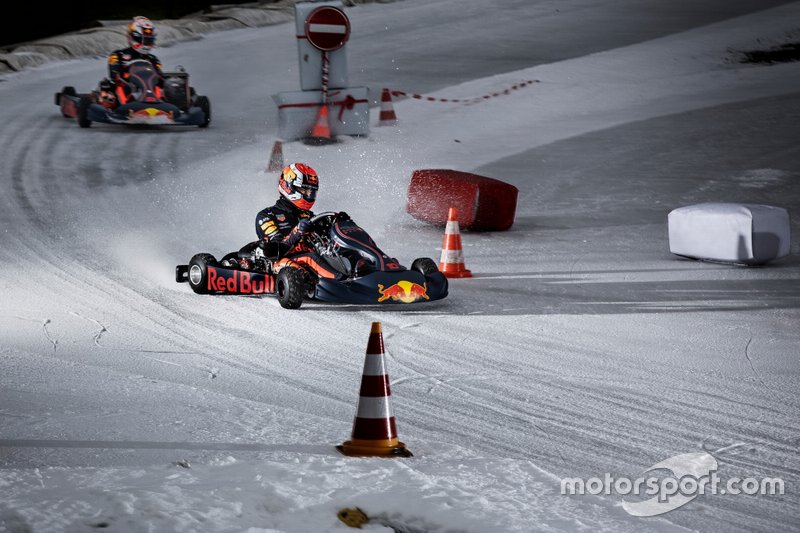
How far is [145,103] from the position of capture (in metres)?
15.0

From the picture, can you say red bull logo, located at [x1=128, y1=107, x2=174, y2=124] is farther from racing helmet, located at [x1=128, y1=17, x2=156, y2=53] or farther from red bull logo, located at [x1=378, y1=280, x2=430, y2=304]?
red bull logo, located at [x1=378, y1=280, x2=430, y2=304]

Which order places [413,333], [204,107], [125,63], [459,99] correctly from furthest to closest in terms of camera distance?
[459,99] → [204,107] → [125,63] → [413,333]

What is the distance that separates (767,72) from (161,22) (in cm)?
1086

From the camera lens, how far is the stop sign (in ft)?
42.7

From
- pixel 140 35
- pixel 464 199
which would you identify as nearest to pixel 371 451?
pixel 464 199

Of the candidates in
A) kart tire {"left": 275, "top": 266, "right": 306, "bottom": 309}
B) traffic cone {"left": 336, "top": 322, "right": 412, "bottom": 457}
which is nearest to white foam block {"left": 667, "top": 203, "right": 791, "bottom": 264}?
kart tire {"left": 275, "top": 266, "right": 306, "bottom": 309}

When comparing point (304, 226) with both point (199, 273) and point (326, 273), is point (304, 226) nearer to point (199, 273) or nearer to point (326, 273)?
point (326, 273)

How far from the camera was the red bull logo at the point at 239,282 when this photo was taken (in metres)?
8.13

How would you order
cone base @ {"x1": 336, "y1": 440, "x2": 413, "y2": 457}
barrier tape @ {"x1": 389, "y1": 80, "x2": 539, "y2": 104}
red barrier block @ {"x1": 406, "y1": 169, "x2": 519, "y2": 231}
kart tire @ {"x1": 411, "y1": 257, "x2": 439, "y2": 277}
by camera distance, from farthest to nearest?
1. barrier tape @ {"x1": 389, "y1": 80, "x2": 539, "y2": 104}
2. red barrier block @ {"x1": 406, "y1": 169, "x2": 519, "y2": 231}
3. kart tire @ {"x1": 411, "y1": 257, "x2": 439, "y2": 277}
4. cone base @ {"x1": 336, "y1": 440, "x2": 413, "y2": 457}

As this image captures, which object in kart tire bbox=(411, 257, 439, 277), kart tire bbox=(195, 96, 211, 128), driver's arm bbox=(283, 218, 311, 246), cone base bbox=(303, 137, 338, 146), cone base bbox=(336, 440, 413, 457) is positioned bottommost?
cone base bbox=(336, 440, 413, 457)

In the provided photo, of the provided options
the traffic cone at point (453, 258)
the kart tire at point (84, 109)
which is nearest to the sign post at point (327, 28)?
the kart tire at point (84, 109)

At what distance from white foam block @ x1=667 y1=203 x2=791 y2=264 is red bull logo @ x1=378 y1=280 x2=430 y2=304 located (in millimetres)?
3263

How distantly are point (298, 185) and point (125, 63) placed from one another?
7440 mm

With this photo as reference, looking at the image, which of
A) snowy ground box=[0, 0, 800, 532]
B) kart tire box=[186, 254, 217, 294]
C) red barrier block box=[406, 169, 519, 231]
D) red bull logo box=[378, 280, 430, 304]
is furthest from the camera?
red barrier block box=[406, 169, 519, 231]
